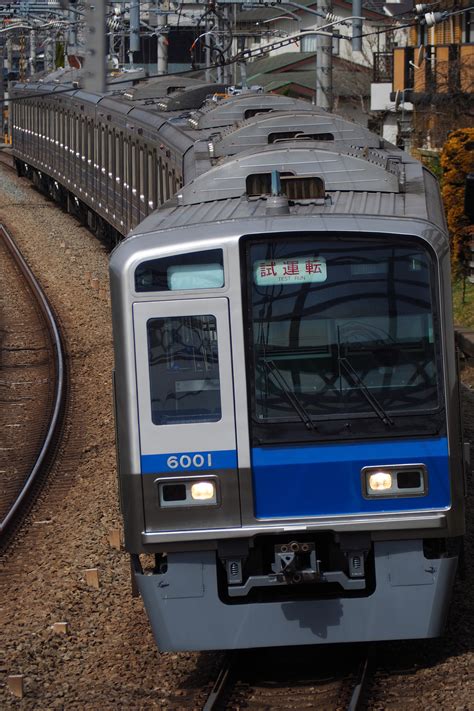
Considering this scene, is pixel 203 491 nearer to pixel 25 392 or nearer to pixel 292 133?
pixel 292 133

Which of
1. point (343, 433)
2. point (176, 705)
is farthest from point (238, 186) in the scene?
point (176, 705)

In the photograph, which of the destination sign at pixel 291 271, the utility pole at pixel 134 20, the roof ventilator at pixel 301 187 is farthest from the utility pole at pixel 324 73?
the destination sign at pixel 291 271

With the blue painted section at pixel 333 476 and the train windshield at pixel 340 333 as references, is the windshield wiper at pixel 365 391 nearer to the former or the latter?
the train windshield at pixel 340 333

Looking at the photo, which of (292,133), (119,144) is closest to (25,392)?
(292,133)

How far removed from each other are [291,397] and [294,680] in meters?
1.37

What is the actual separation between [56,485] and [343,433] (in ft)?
16.0

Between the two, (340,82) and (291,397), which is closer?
(291,397)

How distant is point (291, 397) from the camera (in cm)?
554

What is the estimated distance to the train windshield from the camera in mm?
5520

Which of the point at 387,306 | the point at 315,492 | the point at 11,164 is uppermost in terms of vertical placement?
the point at 387,306

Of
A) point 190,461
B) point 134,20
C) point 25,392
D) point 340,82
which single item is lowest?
point 25,392

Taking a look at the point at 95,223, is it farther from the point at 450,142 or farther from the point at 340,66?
the point at 340,66

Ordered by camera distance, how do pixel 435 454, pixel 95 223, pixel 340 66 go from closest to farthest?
pixel 435 454
pixel 95 223
pixel 340 66

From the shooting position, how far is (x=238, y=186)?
22.4ft
